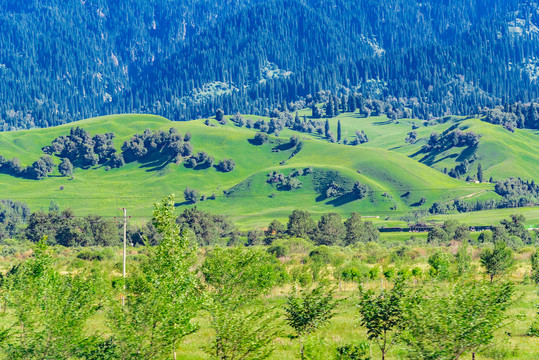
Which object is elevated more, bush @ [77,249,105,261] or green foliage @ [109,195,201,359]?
green foliage @ [109,195,201,359]

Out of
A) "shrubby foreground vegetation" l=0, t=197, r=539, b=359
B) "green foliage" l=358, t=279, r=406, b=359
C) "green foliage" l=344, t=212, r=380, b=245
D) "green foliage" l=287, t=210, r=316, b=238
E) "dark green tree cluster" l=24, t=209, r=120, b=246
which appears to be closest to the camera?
"shrubby foreground vegetation" l=0, t=197, r=539, b=359

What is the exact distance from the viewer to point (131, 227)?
603 ft

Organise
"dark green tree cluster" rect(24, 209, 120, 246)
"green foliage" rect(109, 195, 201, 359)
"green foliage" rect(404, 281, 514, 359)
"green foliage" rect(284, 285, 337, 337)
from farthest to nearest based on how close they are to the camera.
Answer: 1. "dark green tree cluster" rect(24, 209, 120, 246)
2. "green foliage" rect(284, 285, 337, 337)
3. "green foliage" rect(109, 195, 201, 359)
4. "green foliage" rect(404, 281, 514, 359)

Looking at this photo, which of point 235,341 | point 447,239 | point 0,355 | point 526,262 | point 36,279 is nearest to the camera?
point 235,341

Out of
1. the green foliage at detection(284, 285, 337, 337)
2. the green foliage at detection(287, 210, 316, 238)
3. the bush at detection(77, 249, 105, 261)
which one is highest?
the green foliage at detection(284, 285, 337, 337)

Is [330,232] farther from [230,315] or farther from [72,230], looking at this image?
[230,315]

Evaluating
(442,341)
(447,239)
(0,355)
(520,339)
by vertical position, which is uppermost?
(442,341)

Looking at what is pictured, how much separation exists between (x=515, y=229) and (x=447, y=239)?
846 inches

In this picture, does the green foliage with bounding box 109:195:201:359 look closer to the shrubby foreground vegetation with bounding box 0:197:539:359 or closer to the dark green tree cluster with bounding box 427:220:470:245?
the shrubby foreground vegetation with bounding box 0:197:539:359

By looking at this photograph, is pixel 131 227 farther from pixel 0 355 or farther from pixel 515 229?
pixel 0 355

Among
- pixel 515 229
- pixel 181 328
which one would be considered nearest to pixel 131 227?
pixel 515 229

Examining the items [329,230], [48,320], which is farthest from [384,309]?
[329,230]

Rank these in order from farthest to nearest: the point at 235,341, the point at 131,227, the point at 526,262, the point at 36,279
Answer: the point at 131,227 < the point at 526,262 < the point at 36,279 < the point at 235,341

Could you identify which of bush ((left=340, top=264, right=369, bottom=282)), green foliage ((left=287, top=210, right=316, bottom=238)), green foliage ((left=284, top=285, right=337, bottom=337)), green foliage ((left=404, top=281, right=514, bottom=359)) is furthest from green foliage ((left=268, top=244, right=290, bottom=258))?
green foliage ((left=404, top=281, right=514, bottom=359))
